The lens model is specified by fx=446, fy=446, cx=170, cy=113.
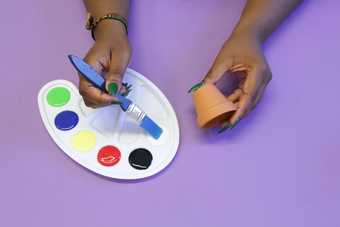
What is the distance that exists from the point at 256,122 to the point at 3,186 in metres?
0.33

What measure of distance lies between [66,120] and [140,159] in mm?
115

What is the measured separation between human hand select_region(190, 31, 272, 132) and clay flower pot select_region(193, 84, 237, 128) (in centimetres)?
2

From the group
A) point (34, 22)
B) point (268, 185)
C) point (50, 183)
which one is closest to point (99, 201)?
point (50, 183)

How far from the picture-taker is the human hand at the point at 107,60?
0.54m

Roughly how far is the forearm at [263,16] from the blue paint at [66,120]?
0.86 feet

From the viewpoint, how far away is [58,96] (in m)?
0.61

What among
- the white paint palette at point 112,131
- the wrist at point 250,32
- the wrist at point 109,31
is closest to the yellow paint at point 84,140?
the white paint palette at point 112,131

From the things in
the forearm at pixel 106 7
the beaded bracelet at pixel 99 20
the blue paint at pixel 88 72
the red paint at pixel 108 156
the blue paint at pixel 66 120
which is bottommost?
the red paint at pixel 108 156

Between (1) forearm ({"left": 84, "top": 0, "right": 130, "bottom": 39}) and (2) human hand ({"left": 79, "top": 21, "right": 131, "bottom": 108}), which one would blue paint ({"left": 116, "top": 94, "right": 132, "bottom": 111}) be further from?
(1) forearm ({"left": 84, "top": 0, "right": 130, "bottom": 39})

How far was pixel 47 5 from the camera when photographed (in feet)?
2.34

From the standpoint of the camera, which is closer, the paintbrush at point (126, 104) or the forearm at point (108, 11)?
the paintbrush at point (126, 104)

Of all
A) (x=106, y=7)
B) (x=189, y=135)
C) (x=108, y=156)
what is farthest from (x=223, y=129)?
(x=106, y=7)

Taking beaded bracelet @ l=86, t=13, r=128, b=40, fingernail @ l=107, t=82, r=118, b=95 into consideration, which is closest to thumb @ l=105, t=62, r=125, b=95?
fingernail @ l=107, t=82, r=118, b=95

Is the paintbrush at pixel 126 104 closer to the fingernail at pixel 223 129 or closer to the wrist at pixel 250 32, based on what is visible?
the fingernail at pixel 223 129
